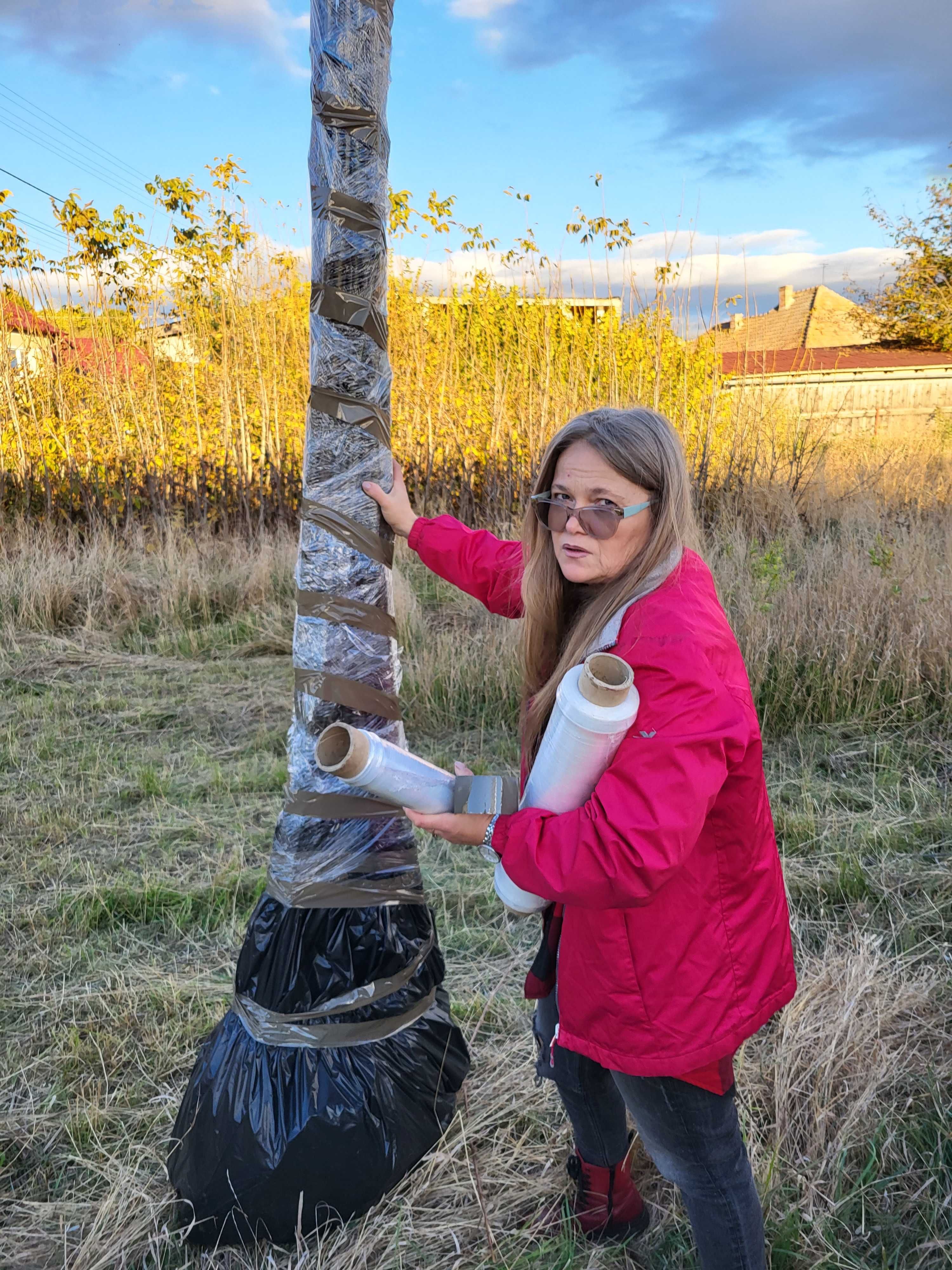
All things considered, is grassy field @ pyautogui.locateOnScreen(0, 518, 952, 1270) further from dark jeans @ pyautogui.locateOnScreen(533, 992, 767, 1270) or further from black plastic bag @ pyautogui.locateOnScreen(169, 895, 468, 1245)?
dark jeans @ pyautogui.locateOnScreen(533, 992, 767, 1270)

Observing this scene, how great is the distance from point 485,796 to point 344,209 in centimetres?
114

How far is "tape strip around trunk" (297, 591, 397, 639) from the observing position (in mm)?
1714

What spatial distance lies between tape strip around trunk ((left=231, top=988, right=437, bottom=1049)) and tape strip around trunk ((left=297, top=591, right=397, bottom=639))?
77cm

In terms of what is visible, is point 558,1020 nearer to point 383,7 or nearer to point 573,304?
point 383,7

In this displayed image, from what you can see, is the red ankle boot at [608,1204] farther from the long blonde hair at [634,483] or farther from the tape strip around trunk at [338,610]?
the tape strip around trunk at [338,610]

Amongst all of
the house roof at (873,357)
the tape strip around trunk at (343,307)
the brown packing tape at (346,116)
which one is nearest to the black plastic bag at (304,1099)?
the tape strip around trunk at (343,307)

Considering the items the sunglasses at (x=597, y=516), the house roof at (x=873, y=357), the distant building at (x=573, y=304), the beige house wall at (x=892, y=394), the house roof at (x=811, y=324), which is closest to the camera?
the sunglasses at (x=597, y=516)

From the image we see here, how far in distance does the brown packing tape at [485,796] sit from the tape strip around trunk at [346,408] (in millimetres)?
782

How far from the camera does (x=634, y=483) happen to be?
1.43m

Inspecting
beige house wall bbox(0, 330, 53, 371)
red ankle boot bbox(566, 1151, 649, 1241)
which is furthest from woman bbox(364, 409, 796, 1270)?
beige house wall bbox(0, 330, 53, 371)

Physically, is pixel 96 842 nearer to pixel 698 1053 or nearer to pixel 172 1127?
pixel 172 1127

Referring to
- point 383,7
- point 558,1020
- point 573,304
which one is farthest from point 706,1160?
point 573,304

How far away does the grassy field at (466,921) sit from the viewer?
1790 millimetres

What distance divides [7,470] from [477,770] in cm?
660
